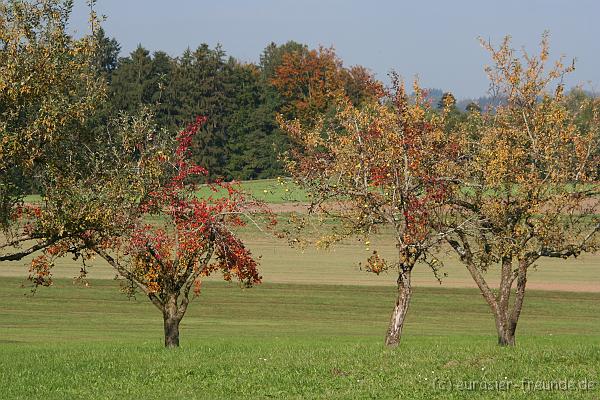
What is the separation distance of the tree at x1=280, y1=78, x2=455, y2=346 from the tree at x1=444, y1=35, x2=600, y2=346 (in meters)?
1.17

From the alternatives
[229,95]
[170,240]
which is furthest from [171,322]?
[229,95]

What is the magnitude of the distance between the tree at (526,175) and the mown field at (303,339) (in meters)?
3.24

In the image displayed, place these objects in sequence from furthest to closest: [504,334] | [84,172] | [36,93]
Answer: [504,334] < [84,172] < [36,93]

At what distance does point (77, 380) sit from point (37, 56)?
813cm

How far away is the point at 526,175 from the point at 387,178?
14.1ft

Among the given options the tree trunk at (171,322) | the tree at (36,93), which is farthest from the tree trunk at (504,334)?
the tree at (36,93)

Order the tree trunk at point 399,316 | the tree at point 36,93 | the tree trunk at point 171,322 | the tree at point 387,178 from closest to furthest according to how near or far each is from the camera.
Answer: the tree at point 36,93
the tree at point 387,178
the tree trunk at point 399,316
the tree trunk at point 171,322

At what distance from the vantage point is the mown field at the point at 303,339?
2238cm

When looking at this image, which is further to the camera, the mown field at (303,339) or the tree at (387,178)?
the tree at (387,178)

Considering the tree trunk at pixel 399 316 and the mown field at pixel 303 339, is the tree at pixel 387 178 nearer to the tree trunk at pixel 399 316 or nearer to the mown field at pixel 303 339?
the tree trunk at pixel 399 316

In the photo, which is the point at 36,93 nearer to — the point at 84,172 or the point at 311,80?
the point at 84,172

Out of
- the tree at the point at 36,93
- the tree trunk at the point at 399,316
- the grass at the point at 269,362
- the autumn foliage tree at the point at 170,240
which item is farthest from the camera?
the tree trunk at the point at 399,316

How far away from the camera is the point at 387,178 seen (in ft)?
103

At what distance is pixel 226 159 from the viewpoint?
142m
